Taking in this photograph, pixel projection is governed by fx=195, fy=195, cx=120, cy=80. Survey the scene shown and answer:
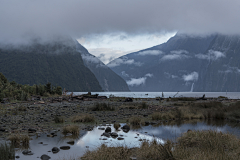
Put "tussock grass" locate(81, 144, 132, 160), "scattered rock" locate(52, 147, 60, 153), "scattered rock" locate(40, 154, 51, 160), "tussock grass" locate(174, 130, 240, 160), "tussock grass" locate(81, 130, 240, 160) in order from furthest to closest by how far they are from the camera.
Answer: "scattered rock" locate(52, 147, 60, 153) → "tussock grass" locate(174, 130, 240, 160) → "scattered rock" locate(40, 154, 51, 160) → "tussock grass" locate(81, 144, 132, 160) → "tussock grass" locate(81, 130, 240, 160)

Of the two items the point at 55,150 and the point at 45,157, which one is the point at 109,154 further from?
Answer: the point at 55,150

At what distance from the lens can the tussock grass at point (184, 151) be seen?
565 cm

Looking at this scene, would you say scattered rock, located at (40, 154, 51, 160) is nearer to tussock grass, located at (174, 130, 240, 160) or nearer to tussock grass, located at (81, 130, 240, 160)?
tussock grass, located at (81, 130, 240, 160)

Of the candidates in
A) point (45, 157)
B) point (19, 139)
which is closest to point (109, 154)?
point (45, 157)

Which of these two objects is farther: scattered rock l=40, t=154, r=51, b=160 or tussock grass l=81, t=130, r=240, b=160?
scattered rock l=40, t=154, r=51, b=160

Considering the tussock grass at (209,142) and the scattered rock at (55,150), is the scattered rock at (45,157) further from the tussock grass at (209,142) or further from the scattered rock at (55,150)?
the tussock grass at (209,142)

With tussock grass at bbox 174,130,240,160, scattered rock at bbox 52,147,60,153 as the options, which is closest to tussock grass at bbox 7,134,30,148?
scattered rock at bbox 52,147,60,153

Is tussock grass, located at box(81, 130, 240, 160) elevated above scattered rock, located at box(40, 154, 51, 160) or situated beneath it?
elevated above

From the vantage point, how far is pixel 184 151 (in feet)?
19.7

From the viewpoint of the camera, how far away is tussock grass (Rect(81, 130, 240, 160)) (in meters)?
5.65

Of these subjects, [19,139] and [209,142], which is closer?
[209,142]

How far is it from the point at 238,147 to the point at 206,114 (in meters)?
11.1

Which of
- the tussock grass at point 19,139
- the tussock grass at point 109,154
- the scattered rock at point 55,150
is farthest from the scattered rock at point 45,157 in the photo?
the tussock grass at point 19,139

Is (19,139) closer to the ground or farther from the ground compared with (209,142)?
closer to the ground
